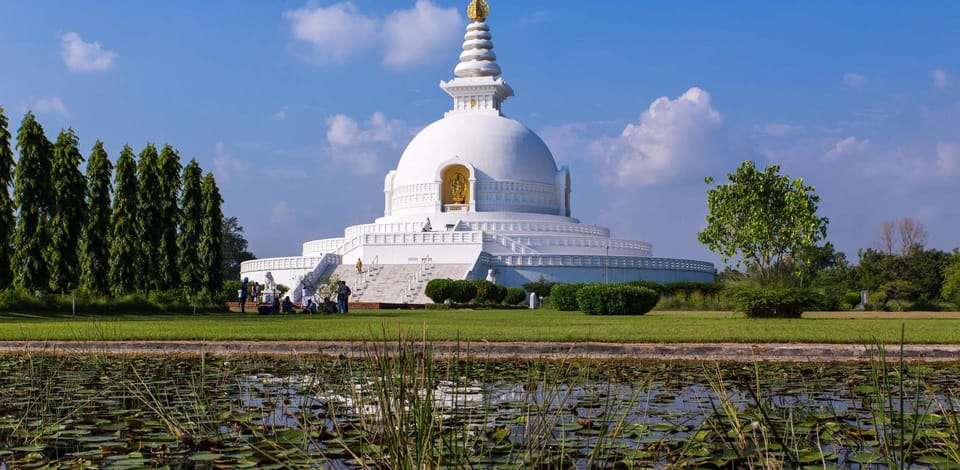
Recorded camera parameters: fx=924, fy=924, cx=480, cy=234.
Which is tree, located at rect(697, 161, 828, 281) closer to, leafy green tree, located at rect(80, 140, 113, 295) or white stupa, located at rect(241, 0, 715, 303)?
white stupa, located at rect(241, 0, 715, 303)

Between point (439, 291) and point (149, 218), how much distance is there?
1081cm

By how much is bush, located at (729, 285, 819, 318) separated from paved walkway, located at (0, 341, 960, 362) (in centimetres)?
972

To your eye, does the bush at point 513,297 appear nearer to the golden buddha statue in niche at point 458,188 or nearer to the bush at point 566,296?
the bush at point 566,296

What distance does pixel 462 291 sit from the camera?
1375 inches

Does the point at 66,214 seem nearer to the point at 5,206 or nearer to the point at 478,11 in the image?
the point at 5,206

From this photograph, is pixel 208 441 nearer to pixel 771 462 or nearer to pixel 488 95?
pixel 771 462

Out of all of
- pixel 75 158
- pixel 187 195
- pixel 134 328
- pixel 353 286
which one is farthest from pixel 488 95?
pixel 134 328

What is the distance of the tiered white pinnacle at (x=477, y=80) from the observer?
2199 inches

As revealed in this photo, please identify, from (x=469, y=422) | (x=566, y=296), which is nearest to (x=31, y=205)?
(x=566, y=296)

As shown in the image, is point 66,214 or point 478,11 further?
point 478,11

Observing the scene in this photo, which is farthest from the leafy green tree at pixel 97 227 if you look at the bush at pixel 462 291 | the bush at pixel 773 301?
the bush at pixel 773 301

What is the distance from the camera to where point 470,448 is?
16.8 feet

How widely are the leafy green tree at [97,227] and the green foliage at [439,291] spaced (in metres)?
11.6

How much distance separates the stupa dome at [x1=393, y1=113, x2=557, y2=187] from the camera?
5256 cm
